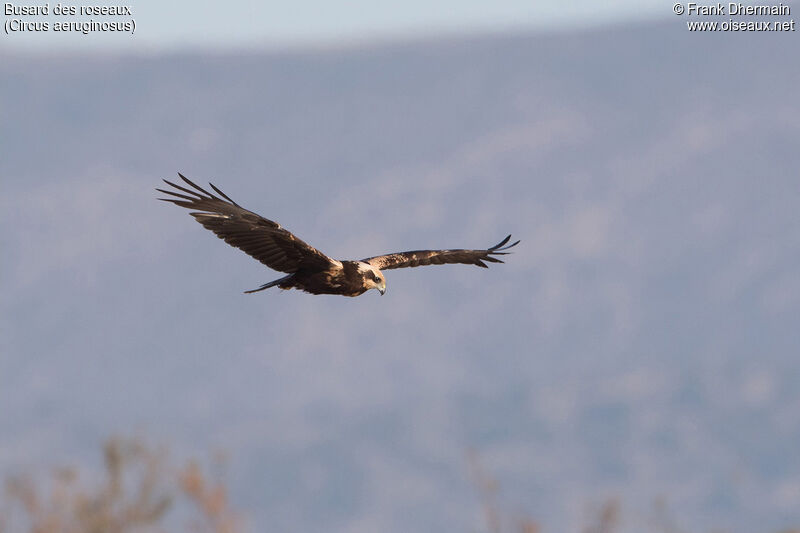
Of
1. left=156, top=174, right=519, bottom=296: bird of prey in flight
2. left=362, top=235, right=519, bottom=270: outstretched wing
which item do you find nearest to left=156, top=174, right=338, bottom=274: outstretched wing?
left=156, top=174, right=519, bottom=296: bird of prey in flight

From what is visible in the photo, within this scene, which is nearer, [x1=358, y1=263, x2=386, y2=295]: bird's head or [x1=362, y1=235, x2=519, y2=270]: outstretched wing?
[x1=358, y1=263, x2=386, y2=295]: bird's head

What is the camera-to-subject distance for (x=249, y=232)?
13500 mm

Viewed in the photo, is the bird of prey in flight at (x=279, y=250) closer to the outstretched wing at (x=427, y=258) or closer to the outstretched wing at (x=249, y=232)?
the outstretched wing at (x=249, y=232)

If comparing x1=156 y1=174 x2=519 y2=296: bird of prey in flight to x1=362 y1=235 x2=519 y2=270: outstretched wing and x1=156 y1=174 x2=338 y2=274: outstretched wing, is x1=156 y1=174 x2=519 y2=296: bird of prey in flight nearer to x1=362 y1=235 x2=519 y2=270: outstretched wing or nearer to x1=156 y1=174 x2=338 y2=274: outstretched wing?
x1=156 y1=174 x2=338 y2=274: outstretched wing

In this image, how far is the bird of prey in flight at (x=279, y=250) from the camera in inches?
520

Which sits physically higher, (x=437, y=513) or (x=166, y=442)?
(x=437, y=513)

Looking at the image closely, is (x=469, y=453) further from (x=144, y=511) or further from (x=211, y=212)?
(x=144, y=511)

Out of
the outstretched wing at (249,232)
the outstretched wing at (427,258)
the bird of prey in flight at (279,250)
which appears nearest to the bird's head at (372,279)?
the bird of prey in flight at (279,250)

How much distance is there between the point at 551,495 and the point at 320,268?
18983 cm

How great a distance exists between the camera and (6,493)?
19328 millimetres

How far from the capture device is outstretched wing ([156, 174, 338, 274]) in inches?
523

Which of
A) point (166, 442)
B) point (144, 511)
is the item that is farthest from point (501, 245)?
point (144, 511)

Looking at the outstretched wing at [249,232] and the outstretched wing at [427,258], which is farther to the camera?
the outstretched wing at [427,258]

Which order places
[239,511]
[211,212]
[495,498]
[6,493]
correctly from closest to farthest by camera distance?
[495,498] < [211,212] < [239,511] < [6,493]
